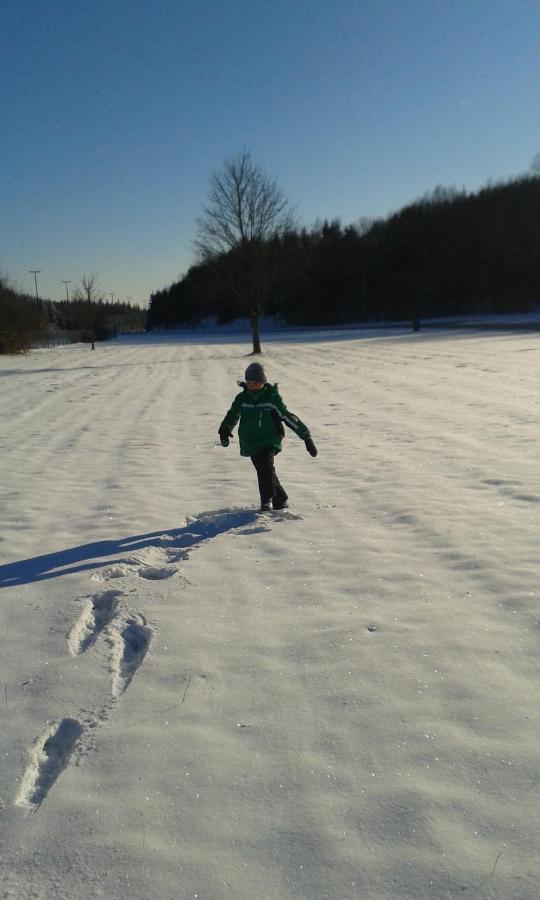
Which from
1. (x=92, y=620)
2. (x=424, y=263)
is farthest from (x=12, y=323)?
(x=92, y=620)

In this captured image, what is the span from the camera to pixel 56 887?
1.98m

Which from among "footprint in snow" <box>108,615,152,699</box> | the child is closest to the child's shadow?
the child

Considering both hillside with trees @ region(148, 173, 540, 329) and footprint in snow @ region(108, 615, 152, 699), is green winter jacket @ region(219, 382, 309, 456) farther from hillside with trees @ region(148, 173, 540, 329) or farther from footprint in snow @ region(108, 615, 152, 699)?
hillside with trees @ region(148, 173, 540, 329)

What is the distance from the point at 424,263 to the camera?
2276 inches

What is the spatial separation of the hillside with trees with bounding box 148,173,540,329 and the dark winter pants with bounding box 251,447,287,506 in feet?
93.8

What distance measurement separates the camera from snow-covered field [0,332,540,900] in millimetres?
2068

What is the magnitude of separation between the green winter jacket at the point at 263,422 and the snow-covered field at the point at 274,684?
65cm

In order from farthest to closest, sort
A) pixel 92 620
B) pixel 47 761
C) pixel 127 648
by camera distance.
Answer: pixel 92 620
pixel 127 648
pixel 47 761

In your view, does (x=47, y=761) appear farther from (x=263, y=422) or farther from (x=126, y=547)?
(x=263, y=422)

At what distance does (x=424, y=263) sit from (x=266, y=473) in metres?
56.7

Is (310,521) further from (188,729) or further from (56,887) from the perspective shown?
(56,887)

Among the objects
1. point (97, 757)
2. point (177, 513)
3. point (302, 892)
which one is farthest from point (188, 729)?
point (177, 513)

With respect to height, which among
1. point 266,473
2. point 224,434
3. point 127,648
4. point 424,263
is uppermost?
point 424,263

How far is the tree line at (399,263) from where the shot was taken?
3169 centimetres
